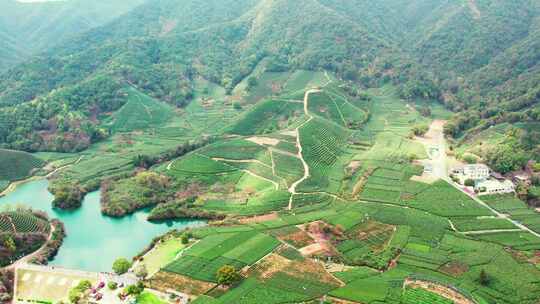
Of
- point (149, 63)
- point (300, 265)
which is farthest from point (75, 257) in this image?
point (149, 63)

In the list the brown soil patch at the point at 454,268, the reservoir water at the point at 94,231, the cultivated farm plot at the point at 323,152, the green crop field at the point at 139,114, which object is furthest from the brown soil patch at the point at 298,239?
the green crop field at the point at 139,114

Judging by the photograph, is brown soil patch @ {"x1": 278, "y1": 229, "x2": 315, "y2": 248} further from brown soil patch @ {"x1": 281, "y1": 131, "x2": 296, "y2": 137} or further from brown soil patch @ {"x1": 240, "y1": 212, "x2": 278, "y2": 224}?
brown soil patch @ {"x1": 281, "y1": 131, "x2": 296, "y2": 137}

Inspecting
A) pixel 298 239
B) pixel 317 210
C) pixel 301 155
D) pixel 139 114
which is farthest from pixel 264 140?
pixel 139 114

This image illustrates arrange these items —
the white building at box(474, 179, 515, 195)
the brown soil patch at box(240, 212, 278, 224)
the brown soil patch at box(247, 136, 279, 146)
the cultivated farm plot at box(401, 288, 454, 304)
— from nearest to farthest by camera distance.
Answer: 1. the cultivated farm plot at box(401, 288, 454, 304)
2. the brown soil patch at box(240, 212, 278, 224)
3. the white building at box(474, 179, 515, 195)
4. the brown soil patch at box(247, 136, 279, 146)

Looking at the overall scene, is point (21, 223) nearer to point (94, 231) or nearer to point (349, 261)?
point (94, 231)

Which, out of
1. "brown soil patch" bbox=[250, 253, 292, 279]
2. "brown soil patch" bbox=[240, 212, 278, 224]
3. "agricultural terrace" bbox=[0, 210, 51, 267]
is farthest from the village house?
"agricultural terrace" bbox=[0, 210, 51, 267]
